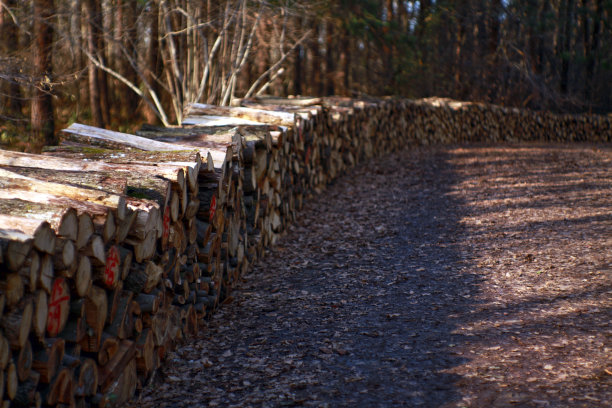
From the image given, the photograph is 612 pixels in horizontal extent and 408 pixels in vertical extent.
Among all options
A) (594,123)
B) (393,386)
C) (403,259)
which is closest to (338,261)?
(403,259)

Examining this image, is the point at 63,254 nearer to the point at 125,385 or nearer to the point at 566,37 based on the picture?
the point at 125,385

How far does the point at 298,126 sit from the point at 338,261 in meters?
2.67

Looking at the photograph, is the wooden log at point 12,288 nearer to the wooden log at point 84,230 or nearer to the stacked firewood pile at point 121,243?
the stacked firewood pile at point 121,243

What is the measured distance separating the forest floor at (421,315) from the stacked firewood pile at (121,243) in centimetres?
32

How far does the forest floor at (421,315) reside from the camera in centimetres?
315

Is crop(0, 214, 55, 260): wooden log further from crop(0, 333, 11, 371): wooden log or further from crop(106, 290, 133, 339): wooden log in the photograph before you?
crop(106, 290, 133, 339): wooden log

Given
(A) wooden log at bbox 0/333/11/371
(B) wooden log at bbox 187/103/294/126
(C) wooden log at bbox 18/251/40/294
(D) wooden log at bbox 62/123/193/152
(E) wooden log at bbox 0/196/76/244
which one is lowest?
(A) wooden log at bbox 0/333/11/371

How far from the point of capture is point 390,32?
1886cm

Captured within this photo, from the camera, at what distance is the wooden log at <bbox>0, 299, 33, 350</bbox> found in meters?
2.13

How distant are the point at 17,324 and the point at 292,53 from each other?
12.8m

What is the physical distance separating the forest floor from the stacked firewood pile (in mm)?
324

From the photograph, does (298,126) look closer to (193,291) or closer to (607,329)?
(193,291)

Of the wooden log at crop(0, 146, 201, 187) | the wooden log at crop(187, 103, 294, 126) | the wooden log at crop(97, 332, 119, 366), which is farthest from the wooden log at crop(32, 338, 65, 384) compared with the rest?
the wooden log at crop(187, 103, 294, 126)

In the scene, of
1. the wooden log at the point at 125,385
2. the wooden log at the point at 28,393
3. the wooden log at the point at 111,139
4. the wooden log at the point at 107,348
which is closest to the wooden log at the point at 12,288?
the wooden log at the point at 28,393
